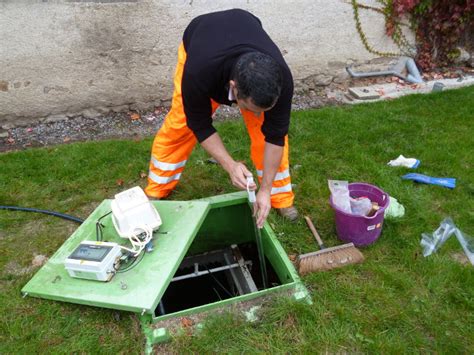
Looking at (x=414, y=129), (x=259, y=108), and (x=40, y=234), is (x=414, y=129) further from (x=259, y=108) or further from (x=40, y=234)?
(x=40, y=234)

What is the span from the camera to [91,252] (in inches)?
77.7

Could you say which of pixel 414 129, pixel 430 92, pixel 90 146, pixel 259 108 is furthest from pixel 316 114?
pixel 259 108

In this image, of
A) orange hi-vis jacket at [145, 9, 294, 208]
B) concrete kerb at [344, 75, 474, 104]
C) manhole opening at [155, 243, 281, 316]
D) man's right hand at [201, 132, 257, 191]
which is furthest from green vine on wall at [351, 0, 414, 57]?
man's right hand at [201, 132, 257, 191]

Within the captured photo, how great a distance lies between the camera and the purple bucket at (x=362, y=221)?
2.40m

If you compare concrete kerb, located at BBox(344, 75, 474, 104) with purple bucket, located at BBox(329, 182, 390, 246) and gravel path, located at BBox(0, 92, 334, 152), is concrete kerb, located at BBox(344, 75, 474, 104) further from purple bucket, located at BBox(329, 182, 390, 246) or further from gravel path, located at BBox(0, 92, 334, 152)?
purple bucket, located at BBox(329, 182, 390, 246)

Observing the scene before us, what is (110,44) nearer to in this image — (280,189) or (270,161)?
(280,189)

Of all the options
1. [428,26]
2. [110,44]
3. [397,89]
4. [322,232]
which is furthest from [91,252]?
[428,26]

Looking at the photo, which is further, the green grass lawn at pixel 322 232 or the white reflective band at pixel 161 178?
the white reflective band at pixel 161 178

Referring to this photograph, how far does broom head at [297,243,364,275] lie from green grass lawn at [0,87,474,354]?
43 millimetres

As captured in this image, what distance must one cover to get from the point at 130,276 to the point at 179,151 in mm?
1109

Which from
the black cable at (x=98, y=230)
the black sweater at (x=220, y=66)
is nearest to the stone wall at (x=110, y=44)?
the black sweater at (x=220, y=66)

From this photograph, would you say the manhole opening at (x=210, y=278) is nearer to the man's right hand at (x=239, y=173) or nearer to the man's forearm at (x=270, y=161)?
the man's forearm at (x=270, y=161)

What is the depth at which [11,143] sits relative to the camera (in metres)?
4.24

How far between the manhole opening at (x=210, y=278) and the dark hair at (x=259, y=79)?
146 cm
